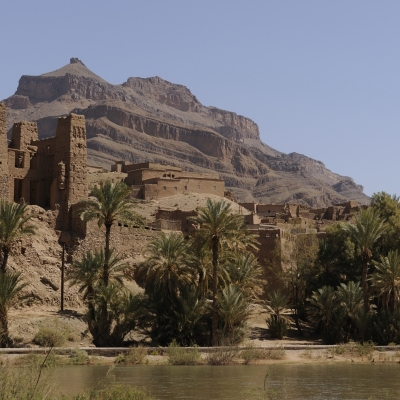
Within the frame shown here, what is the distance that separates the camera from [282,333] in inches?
1630

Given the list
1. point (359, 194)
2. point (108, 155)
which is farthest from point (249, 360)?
point (359, 194)

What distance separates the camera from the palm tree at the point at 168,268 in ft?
123

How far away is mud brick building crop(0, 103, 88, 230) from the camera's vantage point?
4416cm

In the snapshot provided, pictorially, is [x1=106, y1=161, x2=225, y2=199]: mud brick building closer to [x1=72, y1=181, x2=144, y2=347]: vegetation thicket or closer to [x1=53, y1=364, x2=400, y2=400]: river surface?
[x1=72, y1=181, x2=144, y2=347]: vegetation thicket

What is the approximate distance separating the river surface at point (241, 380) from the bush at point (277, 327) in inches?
301

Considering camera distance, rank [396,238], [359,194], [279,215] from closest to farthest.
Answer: [396,238] < [279,215] < [359,194]

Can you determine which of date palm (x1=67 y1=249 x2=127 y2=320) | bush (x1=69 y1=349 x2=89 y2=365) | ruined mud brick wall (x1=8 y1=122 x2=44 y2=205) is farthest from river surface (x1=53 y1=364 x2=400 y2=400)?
ruined mud brick wall (x1=8 y1=122 x2=44 y2=205)

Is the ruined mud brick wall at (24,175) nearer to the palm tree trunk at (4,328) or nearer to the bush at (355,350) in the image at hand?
the palm tree trunk at (4,328)

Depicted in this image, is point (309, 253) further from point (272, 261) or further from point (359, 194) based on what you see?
point (359, 194)

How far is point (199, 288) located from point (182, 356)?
515 centimetres

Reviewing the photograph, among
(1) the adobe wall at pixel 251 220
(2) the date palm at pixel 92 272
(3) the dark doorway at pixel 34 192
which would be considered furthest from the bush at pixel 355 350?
(1) the adobe wall at pixel 251 220

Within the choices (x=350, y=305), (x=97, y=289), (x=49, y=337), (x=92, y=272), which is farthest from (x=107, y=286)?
(x=350, y=305)

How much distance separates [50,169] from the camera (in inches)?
1850

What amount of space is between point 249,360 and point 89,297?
290 inches
